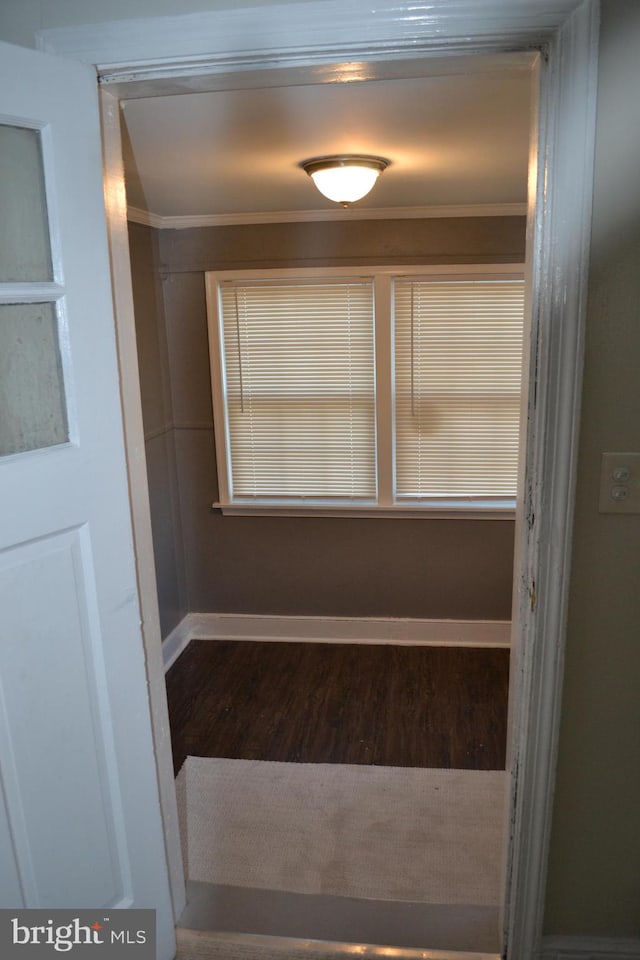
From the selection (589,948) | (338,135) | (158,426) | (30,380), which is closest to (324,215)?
(158,426)

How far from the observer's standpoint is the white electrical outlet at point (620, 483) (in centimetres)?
147

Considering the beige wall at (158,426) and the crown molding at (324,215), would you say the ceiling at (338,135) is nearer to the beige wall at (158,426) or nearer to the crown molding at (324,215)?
the crown molding at (324,215)

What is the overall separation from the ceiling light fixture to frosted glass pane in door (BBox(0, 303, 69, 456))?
129cm

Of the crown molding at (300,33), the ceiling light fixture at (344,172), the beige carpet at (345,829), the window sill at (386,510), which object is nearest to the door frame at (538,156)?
the crown molding at (300,33)

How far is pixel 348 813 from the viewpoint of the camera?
2.56 metres

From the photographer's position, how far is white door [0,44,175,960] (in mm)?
1357

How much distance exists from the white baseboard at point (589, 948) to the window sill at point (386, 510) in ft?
7.13

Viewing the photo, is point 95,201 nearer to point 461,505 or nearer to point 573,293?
point 573,293

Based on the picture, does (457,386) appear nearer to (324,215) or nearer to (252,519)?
(324,215)

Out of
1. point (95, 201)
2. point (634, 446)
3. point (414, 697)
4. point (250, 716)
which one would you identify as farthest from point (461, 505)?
point (95, 201)

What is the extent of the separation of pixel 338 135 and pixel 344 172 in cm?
31

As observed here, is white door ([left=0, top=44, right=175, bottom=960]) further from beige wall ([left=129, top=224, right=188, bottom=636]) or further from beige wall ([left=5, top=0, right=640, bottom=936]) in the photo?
beige wall ([left=129, top=224, right=188, bottom=636])

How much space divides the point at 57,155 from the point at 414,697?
2749 millimetres

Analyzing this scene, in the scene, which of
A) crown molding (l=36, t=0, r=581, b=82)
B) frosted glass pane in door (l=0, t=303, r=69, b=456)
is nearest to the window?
crown molding (l=36, t=0, r=581, b=82)
